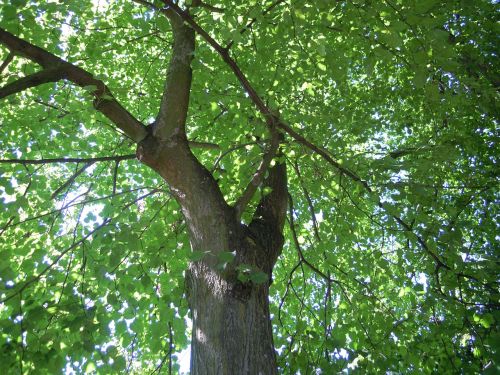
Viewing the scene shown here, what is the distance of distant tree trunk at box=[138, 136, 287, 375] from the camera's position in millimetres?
2438

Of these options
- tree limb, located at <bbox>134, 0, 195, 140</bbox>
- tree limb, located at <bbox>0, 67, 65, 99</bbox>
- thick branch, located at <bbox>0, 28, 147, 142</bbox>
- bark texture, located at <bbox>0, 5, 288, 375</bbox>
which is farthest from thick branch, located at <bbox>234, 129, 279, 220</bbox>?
tree limb, located at <bbox>0, 67, 65, 99</bbox>

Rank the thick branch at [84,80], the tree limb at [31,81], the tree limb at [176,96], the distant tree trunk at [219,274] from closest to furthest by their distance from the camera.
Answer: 1. the distant tree trunk at [219,274]
2. the tree limb at [31,81]
3. the thick branch at [84,80]
4. the tree limb at [176,96]

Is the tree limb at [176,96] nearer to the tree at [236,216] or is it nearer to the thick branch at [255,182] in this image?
the tree at [236,216]

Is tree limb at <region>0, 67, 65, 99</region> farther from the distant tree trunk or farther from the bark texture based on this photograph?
the distant tree trunk

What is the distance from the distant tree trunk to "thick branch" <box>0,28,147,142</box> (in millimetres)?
172

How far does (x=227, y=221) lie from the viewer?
2.99m

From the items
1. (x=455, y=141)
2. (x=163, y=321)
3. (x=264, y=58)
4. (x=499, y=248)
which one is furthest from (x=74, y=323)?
(x=499, y=248)

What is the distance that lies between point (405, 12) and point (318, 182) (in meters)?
1.84

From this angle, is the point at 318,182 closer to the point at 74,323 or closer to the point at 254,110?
the point at 254,110

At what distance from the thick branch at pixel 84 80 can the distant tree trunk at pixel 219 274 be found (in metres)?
0.17

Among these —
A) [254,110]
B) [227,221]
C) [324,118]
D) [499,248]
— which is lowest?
[227,221]

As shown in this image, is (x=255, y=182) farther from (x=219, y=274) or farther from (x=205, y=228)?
(x=219, y=274)

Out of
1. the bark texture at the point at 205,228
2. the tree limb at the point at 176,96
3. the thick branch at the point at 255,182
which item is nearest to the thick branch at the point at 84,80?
the bark texture at the point at 205,228

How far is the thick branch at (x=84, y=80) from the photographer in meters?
3.09
